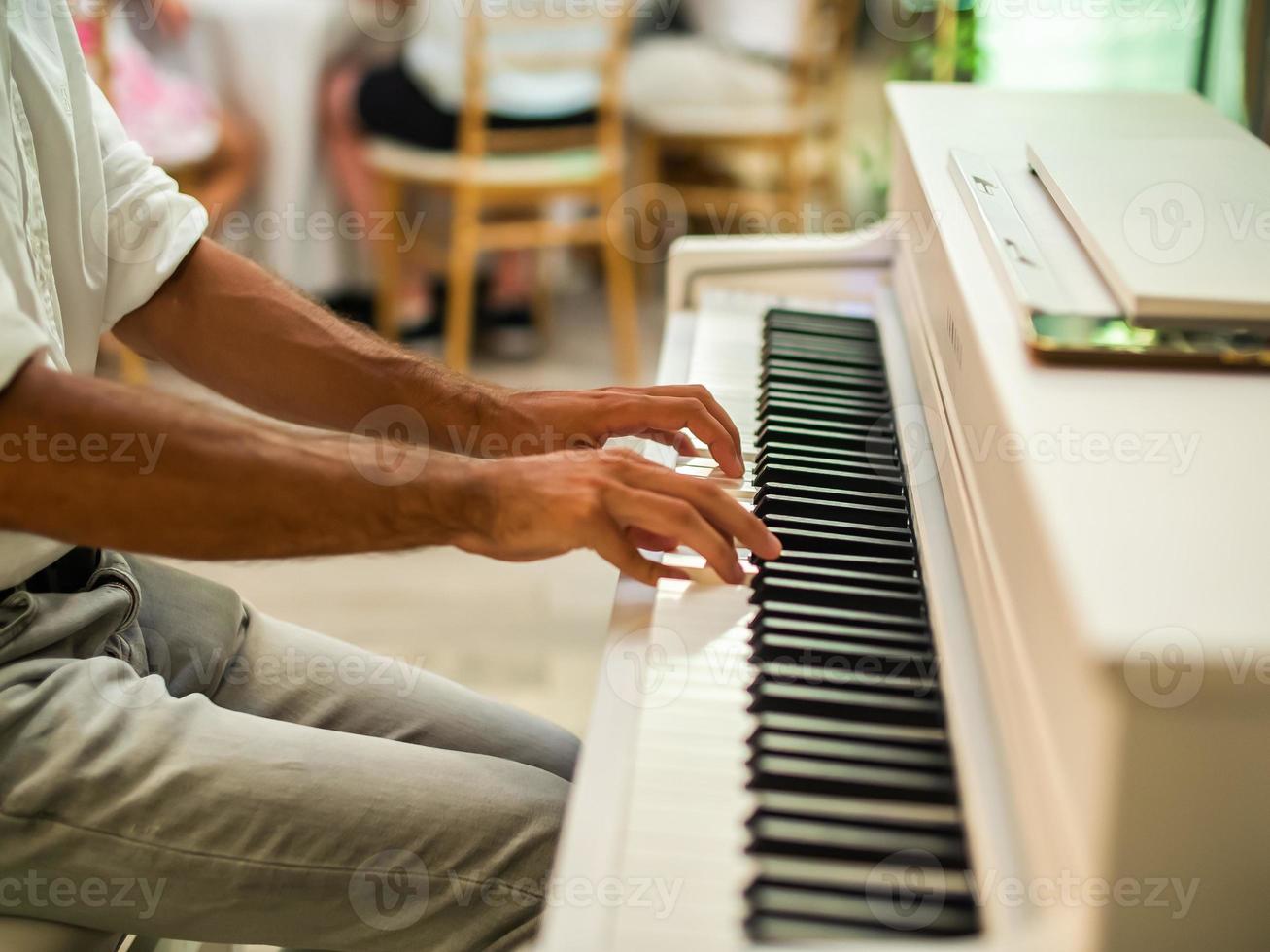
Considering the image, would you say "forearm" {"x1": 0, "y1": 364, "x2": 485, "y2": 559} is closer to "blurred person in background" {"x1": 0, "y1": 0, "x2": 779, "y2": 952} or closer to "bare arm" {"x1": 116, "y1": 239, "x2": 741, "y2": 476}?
"blurred person in background" {"x1": 0, "y1": 0, "x2": 779, "y2": 952}

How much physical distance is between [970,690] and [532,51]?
2.47 metres

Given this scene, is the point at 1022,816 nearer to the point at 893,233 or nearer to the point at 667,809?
the point at 667,809

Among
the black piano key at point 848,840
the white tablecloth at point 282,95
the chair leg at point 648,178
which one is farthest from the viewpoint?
the chair leg at point 648,178

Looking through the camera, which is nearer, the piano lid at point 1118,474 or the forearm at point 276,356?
the piano lid at point 1118,474

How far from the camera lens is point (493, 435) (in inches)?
46.2

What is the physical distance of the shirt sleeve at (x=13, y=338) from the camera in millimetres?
804

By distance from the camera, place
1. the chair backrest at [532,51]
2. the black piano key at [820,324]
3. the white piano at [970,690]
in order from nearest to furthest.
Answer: the white piano at [970,690] → the black piano key at [820,324] → the chair backrest at [532,51]

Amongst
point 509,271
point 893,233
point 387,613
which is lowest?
point 387,613

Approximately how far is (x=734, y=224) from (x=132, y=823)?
3417 mm

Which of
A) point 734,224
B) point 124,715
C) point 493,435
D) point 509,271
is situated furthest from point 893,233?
point 734,224

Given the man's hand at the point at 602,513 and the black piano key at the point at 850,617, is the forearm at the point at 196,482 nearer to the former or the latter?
the man's hand at the point at 602,513

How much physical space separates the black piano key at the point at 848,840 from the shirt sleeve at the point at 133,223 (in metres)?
0.78

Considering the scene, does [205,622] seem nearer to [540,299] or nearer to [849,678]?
[849,678]

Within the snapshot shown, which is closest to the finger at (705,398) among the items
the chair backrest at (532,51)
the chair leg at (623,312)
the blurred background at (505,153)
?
the blurred background at (505,153)
